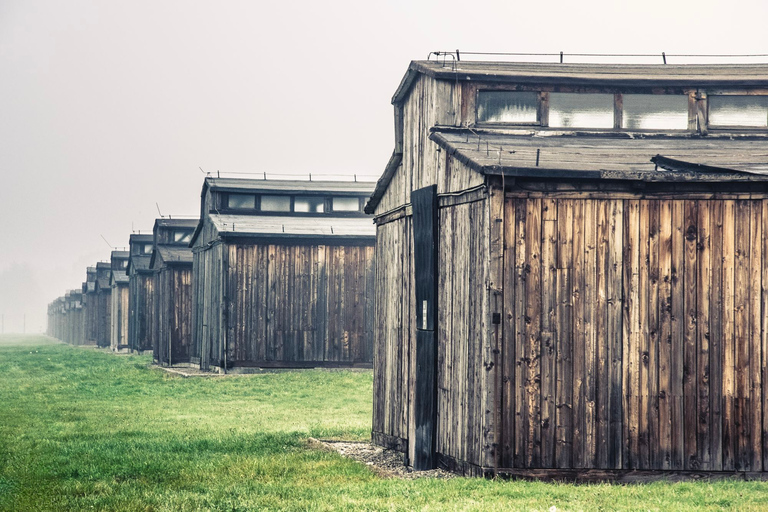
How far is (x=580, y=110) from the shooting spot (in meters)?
16.6

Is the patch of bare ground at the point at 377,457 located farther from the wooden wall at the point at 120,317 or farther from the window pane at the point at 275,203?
the wooden wall at the point at 120,317

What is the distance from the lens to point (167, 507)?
11.3 meters

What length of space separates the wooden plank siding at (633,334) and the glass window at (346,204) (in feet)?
91.6

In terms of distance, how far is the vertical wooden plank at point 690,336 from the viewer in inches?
508

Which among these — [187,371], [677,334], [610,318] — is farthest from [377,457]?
[187,371]

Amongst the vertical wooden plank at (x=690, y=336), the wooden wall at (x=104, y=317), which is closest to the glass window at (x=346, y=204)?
the vertical wooden plank at (x=690, y=336)

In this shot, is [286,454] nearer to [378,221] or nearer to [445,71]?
[378,221]

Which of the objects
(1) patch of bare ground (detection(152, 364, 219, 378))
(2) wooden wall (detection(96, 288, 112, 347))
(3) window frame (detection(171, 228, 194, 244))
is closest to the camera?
(1) patch of bare ground (detection(152, 364, 219, 378))

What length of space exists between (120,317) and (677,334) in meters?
60.6

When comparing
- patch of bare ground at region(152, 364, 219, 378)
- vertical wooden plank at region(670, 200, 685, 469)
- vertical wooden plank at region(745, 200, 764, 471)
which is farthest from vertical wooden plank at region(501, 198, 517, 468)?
patch of bare ground at region(152, 364, 219, 378)

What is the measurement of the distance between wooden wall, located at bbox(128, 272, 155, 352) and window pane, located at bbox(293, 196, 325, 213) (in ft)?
61.5

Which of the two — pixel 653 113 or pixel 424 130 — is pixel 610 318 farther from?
pixel 653 113

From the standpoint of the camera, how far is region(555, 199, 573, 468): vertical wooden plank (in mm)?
12844

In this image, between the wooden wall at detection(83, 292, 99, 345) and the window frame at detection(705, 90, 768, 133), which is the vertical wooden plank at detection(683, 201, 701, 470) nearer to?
the window frame at detection(705, 90, 768, 133)
